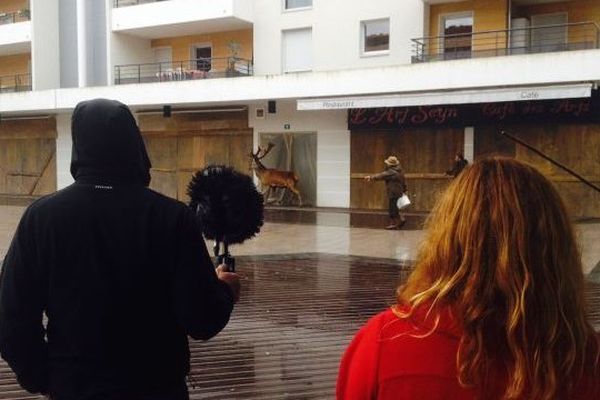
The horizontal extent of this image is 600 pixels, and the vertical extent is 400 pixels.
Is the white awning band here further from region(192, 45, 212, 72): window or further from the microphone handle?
the microphone handle

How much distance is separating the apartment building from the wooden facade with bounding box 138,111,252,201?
1.9 inches

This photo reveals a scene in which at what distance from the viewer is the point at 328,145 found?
64.0 ft

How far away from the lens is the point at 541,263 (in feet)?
4.45

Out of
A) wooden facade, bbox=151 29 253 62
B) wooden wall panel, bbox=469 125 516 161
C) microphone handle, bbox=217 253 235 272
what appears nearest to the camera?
microphone handle, bbox=217 253 235 272

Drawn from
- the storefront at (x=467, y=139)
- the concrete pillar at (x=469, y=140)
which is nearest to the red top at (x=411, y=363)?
the storefront at (x=467, y=139)

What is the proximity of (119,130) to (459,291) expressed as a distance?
4.35 ft

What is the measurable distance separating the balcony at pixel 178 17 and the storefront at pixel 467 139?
492 centimetres

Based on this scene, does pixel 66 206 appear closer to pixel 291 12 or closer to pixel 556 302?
pixel 556 302

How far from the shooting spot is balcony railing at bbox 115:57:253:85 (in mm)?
20953

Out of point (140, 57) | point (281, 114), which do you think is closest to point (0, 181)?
point (140, 57)

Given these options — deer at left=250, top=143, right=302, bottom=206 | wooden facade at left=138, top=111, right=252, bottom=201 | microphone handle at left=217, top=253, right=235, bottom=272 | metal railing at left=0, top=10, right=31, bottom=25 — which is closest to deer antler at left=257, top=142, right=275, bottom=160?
deer at left=250, top=143, right=302, bottom=206

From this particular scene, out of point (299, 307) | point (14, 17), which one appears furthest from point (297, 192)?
point (14, 17)

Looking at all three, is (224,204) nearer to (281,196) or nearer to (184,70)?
(281,196)

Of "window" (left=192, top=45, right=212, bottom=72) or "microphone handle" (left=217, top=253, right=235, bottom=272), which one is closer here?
"microphone handle" (left=217, top=253, right=235, bottom=272)
